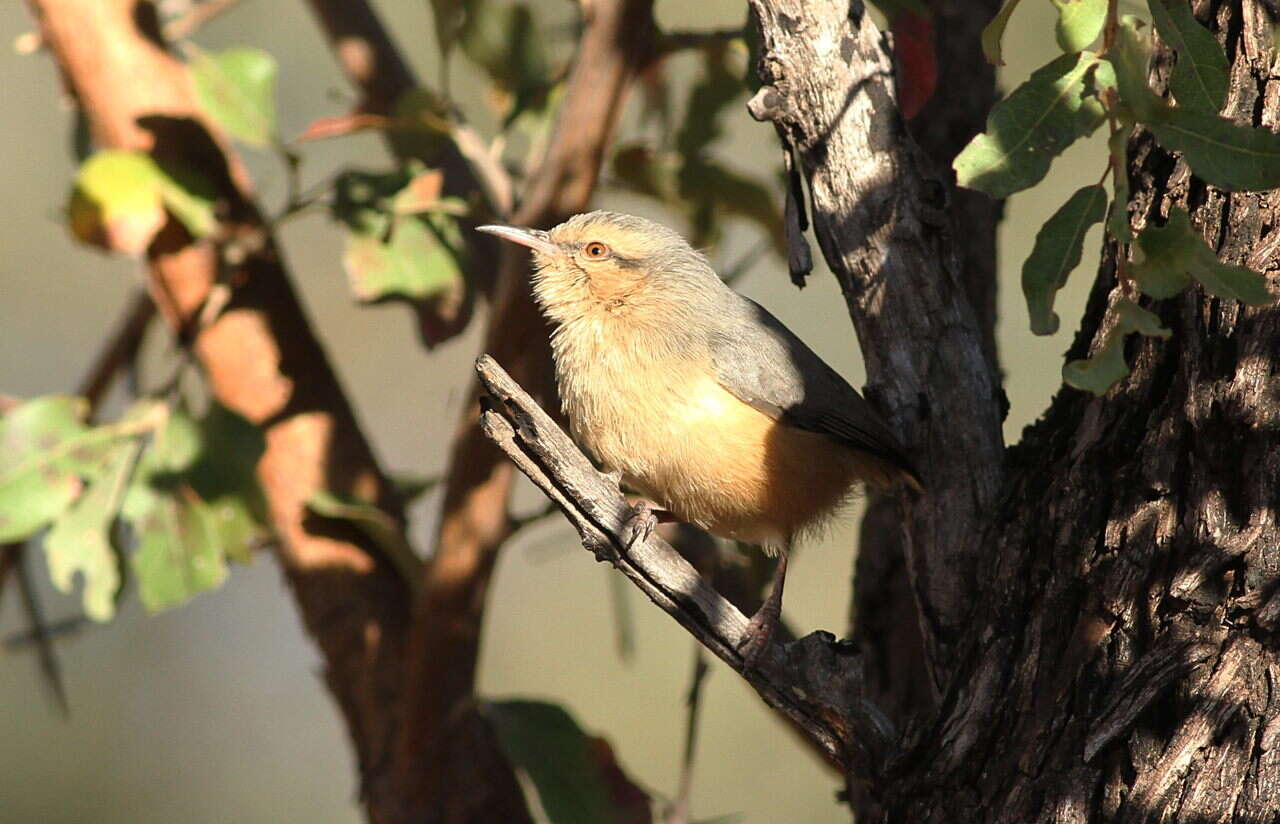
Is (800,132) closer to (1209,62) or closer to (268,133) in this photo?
(1209,62)

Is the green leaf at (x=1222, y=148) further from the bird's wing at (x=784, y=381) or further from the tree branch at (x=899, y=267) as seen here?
the bird's wing at (x=784, y=381)

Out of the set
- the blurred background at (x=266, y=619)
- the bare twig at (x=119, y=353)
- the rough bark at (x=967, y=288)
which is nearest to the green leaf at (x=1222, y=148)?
the rough bark at (x=967, y=288)

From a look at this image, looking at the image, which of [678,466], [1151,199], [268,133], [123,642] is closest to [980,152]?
[1151,199]

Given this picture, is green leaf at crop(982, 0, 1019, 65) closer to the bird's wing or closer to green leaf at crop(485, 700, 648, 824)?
the bird's wing

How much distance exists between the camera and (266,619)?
10008 millimetres

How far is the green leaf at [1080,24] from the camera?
2.64 metres

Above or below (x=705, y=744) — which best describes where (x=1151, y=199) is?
above

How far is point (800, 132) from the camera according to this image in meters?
3.33

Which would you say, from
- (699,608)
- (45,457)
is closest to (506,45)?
(45,457)

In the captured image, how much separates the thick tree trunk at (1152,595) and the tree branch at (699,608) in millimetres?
141

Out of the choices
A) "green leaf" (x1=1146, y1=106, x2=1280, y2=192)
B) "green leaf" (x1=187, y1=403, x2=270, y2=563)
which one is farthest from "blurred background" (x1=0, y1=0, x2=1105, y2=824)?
"green leaf" (x1=1146, y1=106, x2=1280, y2=192)

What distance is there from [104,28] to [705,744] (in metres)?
6.02

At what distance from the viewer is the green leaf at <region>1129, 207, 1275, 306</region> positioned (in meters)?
2.35

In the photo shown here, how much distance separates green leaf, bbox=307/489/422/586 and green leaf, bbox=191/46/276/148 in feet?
3.98
